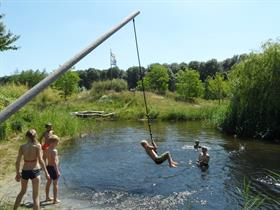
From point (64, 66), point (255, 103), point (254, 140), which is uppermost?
point (64, 66)

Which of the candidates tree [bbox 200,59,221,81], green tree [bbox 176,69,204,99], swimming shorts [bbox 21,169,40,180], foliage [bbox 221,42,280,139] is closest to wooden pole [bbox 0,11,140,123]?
swimming shorts [bbox 21,169,40,180]

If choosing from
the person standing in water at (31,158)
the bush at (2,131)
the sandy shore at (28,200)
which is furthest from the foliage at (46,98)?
the person standing in water at (31,158)

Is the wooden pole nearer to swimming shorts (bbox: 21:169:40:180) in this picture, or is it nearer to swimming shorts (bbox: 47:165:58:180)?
swimming shorts (bbox: 21:169:40:180)

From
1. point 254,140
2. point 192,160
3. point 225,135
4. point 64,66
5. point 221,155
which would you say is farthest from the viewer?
point 225,135

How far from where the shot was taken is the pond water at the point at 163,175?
14.1 metres

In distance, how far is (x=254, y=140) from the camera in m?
29.5

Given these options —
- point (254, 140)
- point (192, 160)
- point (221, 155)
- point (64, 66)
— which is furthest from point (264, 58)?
point (64, 66)

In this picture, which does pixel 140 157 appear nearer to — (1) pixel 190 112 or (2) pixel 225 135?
(2) pixel 225 135

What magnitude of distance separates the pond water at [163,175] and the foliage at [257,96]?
2770 millimetres

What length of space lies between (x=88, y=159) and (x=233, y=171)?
7.78 metres

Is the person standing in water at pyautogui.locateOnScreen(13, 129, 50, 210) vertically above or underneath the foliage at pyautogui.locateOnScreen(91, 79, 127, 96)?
underneath

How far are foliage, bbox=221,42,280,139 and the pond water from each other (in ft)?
9.09

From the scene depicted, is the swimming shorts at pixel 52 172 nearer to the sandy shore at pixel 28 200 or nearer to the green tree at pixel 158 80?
the sandy shore at pixel 28 200

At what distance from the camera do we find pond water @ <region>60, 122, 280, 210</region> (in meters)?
14.1
